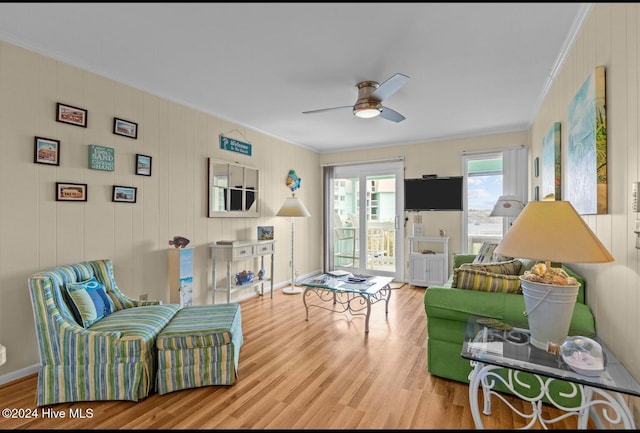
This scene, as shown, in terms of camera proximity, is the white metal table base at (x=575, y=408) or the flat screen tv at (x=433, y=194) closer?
the white metal table base at (x=575, y=408)

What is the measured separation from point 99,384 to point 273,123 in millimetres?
3384

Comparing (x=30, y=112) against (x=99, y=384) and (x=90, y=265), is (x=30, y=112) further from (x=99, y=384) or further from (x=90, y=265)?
(x=99, y=384)

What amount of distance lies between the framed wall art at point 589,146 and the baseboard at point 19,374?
3955mm

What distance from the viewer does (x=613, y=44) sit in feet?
5.24

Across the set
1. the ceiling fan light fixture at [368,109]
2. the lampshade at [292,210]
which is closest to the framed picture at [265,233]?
the lampshade at [292,210]

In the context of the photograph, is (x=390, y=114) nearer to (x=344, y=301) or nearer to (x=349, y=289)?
(x=349, y=289)

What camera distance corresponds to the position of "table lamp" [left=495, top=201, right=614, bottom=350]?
4.61 ft

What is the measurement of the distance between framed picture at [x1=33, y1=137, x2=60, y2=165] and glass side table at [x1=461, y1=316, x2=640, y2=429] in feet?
10.4

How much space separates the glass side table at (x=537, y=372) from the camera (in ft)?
4.23

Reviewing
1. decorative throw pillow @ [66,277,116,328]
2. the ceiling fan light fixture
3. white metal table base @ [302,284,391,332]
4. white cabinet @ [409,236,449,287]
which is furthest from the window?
decorative throw pillow @ [66,277,116,328]

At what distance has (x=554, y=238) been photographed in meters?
1.45

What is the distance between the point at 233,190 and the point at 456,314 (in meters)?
3.13

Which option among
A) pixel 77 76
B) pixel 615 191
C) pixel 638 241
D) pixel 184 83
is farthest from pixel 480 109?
pixel 77 76

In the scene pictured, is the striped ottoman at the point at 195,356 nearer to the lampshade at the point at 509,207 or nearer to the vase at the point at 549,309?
the vase at the point at 549,309
